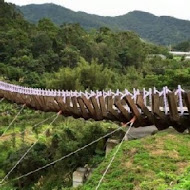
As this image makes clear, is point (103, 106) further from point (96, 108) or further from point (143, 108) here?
point (143, 108)

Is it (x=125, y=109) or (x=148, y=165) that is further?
(x=148, y=165)

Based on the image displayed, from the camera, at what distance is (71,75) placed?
61.4 feet

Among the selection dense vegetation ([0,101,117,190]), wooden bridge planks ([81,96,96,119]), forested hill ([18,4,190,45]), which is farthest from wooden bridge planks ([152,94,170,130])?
forested hill ([18,4,190,45])

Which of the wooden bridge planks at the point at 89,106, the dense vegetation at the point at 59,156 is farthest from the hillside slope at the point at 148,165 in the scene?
the wooden bridge planks at the point at 89,106

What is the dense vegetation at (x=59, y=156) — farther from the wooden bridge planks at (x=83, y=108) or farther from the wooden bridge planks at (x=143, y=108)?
the wooden bridge planks at (x=143, y=108)

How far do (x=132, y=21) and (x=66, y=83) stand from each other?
66282 mm

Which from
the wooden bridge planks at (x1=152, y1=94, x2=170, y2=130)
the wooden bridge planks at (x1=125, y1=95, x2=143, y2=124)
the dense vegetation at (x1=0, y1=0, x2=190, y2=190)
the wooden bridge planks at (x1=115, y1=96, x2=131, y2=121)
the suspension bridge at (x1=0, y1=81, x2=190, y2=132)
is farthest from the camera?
the dense vegetation at (x1=0, y1=0, x2=190, y2=190)

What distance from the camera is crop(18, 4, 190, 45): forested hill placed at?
2862 inches

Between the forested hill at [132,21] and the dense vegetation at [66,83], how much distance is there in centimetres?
3377

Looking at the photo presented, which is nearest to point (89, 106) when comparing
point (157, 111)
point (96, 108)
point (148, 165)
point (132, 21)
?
point (96, 108)

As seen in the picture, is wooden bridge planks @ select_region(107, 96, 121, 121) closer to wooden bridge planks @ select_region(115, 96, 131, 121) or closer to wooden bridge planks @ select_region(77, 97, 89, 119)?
wooden bridge planks @ select_region(115, 96, 131, 121)

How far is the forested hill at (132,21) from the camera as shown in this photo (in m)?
72.7

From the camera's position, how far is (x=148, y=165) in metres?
7.86

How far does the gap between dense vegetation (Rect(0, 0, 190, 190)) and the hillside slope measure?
0.9 inches
